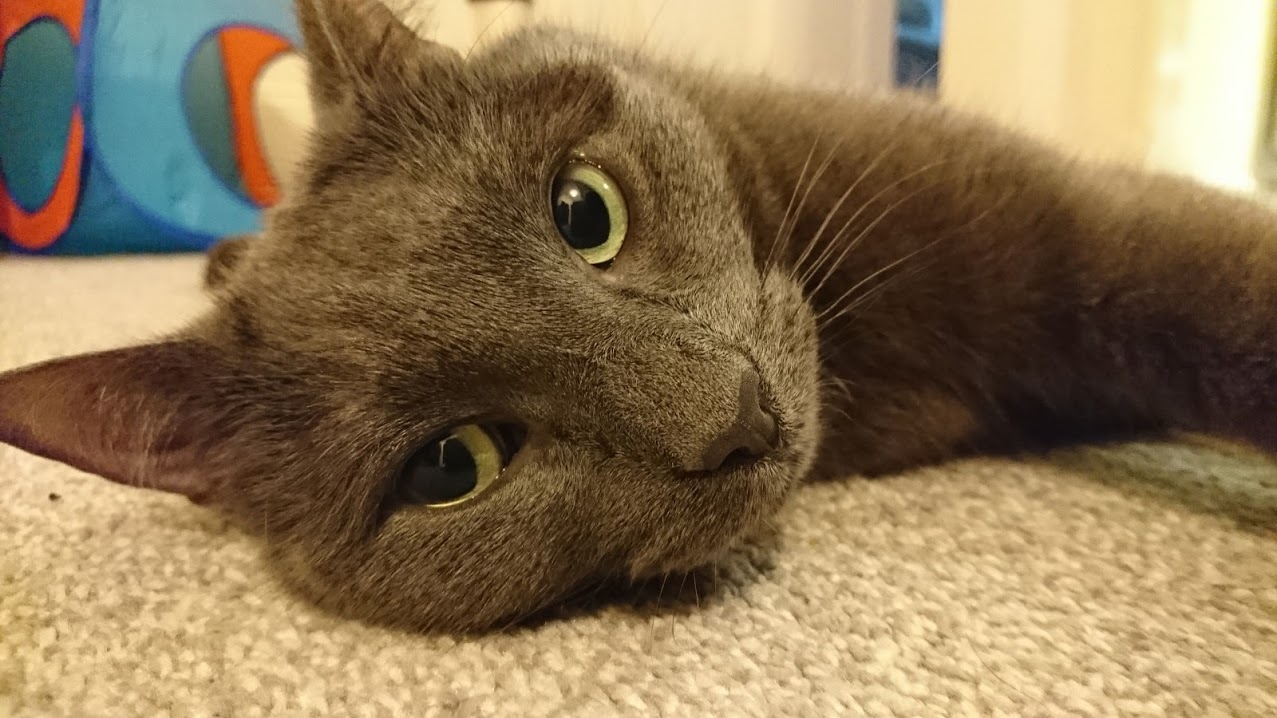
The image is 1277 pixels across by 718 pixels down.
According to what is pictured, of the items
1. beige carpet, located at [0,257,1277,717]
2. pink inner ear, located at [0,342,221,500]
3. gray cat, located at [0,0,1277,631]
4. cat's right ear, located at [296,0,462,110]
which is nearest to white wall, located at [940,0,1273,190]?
gray cat, located at [0,0,1277,631]

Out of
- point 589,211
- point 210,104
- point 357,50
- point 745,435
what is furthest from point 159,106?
point 745,435

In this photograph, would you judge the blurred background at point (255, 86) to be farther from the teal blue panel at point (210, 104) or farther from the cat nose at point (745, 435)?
the cat nose at point (745, 435)

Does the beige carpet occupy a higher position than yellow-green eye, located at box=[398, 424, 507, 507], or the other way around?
yellow-green eye, located at box=[398, 424, 507, 507]

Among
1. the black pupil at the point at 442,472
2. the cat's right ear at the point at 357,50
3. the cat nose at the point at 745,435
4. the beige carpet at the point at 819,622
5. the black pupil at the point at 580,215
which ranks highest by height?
A: the cat's right ear at the point at 357,50

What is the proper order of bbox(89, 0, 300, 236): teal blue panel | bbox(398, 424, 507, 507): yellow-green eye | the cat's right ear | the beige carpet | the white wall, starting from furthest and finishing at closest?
1. bbox(89, 0, 300, 236): teal blue panel
2. the white wall
3. the cat's right ear
4. bbox(398, 424, 507, 507): yellow-green eye
5. the beige carpet

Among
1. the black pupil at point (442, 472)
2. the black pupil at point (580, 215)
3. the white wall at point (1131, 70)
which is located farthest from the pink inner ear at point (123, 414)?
the white wall at point (1131, 70)

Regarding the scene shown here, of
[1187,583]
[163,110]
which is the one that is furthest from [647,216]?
[163,110]

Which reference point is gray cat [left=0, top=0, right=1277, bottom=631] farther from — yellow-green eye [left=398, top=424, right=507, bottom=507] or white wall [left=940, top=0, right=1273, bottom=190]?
white wall [left=940, top=0, right=1273, bottom=190]
